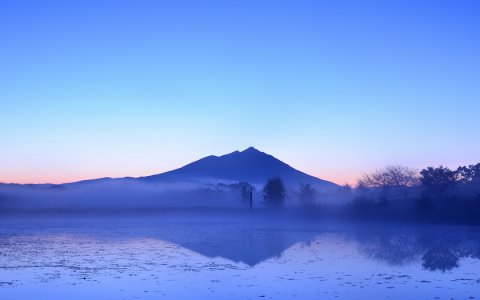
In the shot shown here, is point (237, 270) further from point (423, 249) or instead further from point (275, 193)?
point (275, 193)

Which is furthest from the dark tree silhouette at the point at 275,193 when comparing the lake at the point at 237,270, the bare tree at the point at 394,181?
the lake at the point at 237,270

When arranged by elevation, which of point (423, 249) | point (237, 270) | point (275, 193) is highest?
point (275, 193)

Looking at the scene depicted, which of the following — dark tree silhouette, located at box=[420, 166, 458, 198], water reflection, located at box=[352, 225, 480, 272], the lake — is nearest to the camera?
the lake

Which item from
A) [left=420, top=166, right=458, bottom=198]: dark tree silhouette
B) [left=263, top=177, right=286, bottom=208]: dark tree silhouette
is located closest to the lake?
[left=420, top=166, right=458, bottom=198]: dark tree silhouette

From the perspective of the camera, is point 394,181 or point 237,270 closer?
point 237,270

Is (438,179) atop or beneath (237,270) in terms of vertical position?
atop

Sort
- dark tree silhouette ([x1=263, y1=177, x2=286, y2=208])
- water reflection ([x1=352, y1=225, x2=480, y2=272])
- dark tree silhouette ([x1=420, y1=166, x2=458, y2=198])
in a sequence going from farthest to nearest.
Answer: dark tree silhouette ([x1=263, y1=177, x2=286, y2=208])
dark tree silhouette ([x1=420, y1=166, x2=458, y2=198])
water reflection ([x1=352, y1=225, x2=480, y2=272])

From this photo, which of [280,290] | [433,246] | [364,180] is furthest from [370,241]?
[364,180]

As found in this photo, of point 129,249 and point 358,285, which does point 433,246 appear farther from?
point 129,249

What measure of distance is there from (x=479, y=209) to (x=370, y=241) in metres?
33.7

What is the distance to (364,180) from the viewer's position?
131 meters

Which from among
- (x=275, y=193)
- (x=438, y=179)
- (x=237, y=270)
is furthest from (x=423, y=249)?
(x=275, y=193)

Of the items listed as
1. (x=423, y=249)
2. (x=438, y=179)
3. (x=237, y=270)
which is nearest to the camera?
(x=237, y=270)

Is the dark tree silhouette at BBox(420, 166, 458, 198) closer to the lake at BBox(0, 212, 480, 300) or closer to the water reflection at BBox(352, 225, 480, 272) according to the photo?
the water reflection at BBox(352, 225, 480, 272)
